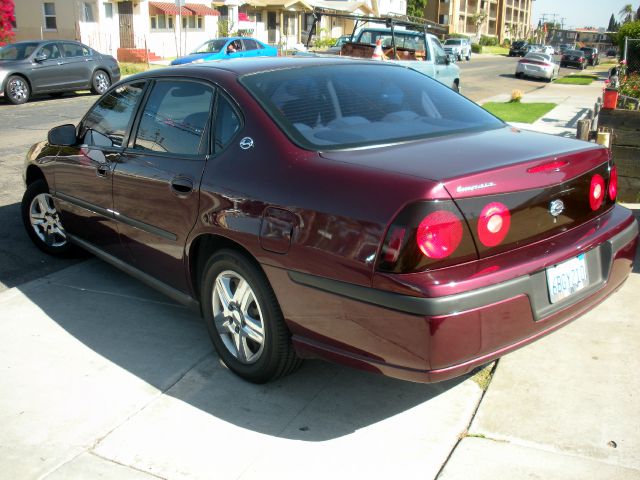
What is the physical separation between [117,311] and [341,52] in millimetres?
11562

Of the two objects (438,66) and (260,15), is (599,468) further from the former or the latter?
(260,15)

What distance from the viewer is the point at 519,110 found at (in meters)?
17.1

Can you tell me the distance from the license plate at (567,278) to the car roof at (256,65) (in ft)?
6.03

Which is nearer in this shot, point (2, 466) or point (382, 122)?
point (2, 466)

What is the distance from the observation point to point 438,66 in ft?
49.2

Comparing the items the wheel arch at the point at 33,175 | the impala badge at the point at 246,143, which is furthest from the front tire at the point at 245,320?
the wheel arch at the point at 33,175

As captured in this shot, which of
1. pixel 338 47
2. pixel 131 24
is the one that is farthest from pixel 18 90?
pixel 131 24

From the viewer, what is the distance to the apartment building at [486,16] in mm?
96562

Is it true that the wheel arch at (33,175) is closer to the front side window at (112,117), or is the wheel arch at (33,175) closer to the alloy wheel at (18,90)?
the front side window at (112,117)

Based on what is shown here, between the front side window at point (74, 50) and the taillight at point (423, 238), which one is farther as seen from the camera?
the front side window at point (74, 50)

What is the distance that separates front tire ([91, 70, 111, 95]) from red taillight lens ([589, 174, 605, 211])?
17.7 m

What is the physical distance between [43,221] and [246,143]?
2994mm

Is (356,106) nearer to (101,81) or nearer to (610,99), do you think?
(610,99)

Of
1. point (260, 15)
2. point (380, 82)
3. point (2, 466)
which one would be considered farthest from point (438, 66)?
point (260, 15)
